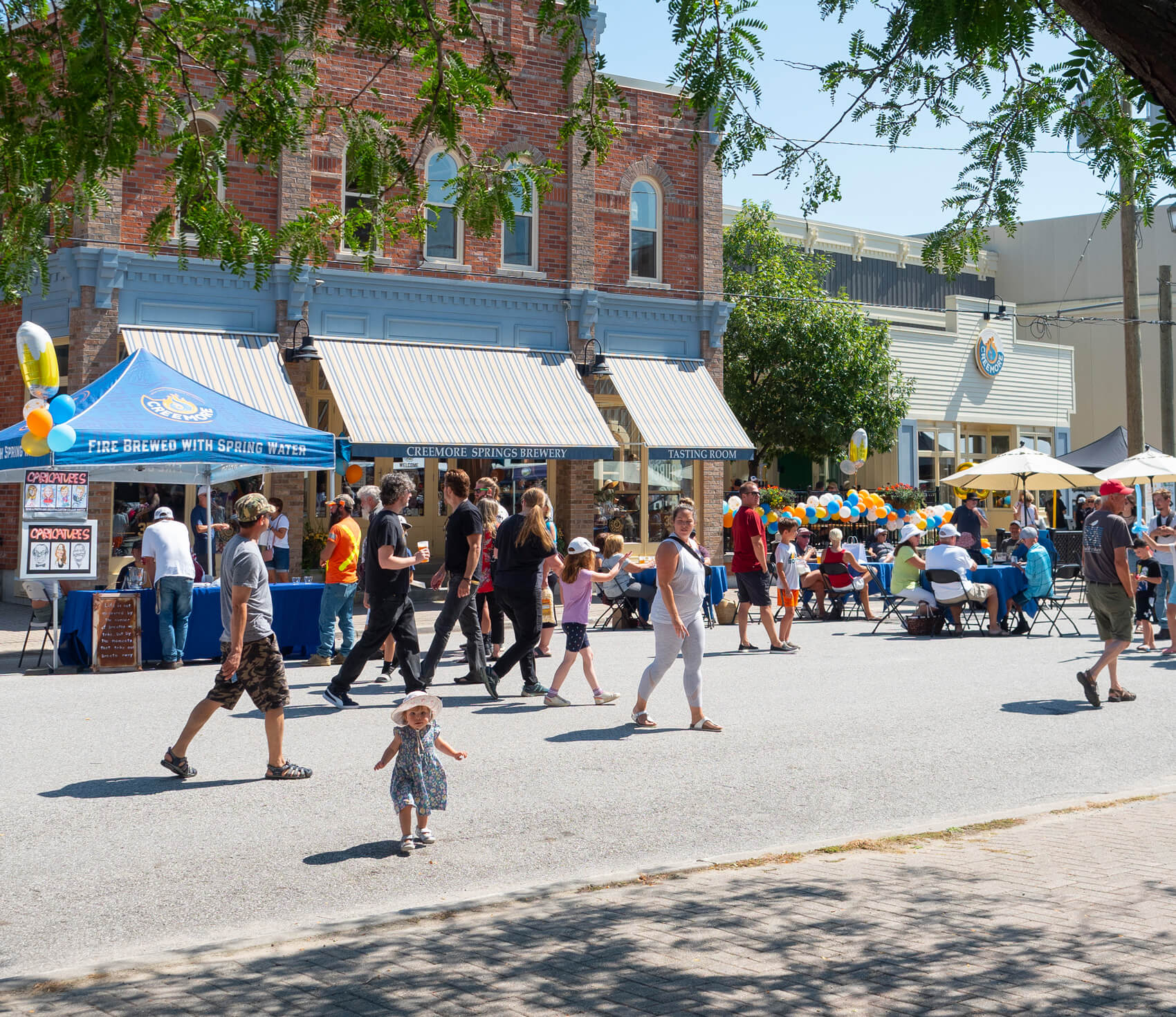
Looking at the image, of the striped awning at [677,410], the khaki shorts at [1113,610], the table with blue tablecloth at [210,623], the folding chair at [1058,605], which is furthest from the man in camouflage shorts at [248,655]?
the striped awning at [677,410]

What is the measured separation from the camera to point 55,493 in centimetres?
1404

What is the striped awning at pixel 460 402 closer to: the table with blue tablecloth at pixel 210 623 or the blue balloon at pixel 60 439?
the table with blue tablecloth at pixel 210 623

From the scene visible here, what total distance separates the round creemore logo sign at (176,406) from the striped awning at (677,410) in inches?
378

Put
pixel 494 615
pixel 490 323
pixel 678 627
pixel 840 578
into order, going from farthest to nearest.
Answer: pixel 490 323 → pixel 840 578 → pixel 494 615 → pixel 678 627

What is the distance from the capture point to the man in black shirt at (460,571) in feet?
36.6

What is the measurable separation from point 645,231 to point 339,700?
52.1 ft

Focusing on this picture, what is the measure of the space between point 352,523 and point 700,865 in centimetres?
768

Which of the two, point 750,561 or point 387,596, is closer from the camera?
point 387,596

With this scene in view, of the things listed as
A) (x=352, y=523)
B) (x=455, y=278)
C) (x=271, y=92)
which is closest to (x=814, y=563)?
(x=455, y=278)

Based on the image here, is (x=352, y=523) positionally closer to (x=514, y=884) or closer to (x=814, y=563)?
(x=514, y=884)

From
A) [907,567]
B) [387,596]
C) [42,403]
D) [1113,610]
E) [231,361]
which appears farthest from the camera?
[231,361]

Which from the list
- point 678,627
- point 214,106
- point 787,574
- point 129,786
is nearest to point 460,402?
point 787,574

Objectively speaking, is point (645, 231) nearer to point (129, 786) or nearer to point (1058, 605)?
point (1058, 605)

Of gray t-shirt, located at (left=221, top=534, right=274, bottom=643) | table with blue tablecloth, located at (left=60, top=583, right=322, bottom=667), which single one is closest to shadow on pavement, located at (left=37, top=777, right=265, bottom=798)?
gray t-shirt, located at (left=221, top=534, right=274, bottom=643)
